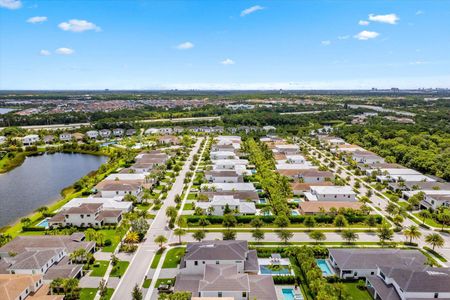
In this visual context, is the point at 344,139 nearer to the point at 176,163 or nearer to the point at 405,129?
the point at 405,129

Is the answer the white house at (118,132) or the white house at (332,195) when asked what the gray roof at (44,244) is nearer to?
the white house at (332,195)

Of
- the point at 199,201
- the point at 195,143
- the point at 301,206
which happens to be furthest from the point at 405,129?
the point at 199,201

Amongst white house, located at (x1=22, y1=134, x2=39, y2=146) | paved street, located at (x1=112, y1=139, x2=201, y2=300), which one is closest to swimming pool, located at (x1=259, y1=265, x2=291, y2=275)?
paved street, located at (x1=112, y1=139, x2=201, y2=300)

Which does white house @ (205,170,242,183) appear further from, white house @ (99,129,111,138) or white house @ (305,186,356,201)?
white house @ (99,129,111,138)

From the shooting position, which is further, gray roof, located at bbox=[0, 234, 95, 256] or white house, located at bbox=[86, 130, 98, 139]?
white house, located at bbox=[86, 130, 98, 139]

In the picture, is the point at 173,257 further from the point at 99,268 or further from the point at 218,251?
the point at 99,268

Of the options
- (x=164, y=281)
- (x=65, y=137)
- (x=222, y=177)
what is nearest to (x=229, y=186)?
(x=222, y=177)

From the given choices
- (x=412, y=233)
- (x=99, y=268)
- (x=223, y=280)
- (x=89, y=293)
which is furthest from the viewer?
(x=412, y=233)
